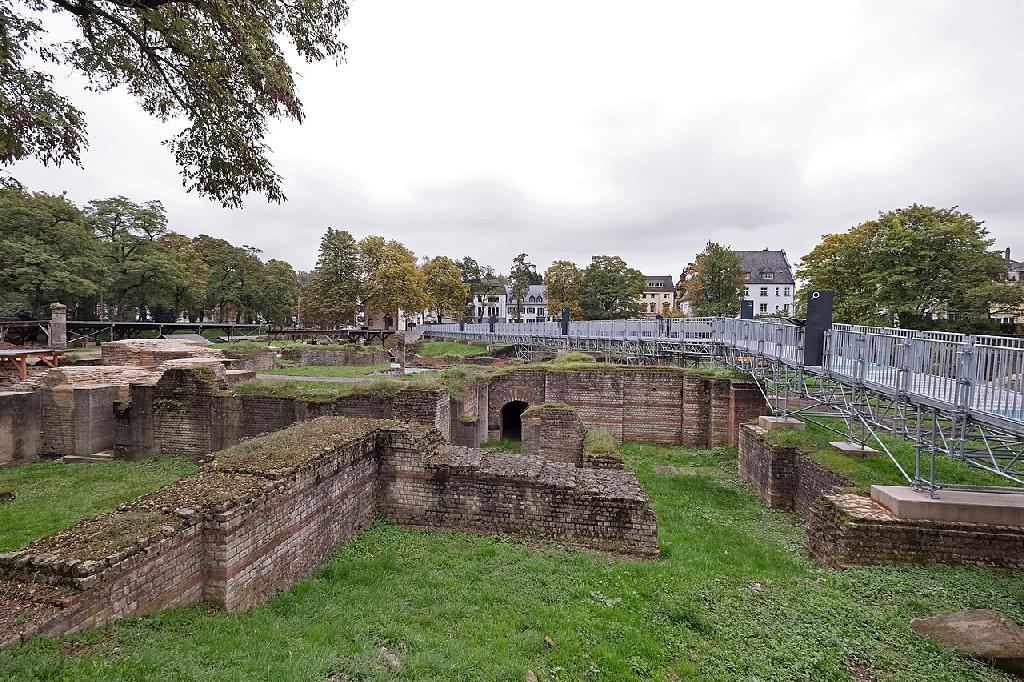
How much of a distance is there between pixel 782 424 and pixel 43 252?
41683mm

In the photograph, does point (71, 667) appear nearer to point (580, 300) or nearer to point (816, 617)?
point (816, 617)

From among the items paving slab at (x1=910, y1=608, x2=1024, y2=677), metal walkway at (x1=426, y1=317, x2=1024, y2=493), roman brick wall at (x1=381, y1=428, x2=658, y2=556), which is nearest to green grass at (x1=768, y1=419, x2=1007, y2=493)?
metal walkway at (x1=426, y1=317, x2=1024, y2=493)

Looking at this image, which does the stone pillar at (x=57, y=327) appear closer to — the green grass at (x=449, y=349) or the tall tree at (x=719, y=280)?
the green grass at (x=449, y=349)

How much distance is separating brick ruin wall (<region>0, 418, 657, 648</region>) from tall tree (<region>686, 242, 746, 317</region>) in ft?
124

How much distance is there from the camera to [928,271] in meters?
24.9

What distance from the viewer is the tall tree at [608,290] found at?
166 ft

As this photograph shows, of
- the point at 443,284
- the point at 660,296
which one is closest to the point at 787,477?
the point at 443,284

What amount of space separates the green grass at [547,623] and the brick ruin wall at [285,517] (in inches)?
10.8

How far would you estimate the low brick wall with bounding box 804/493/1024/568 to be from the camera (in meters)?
6.48

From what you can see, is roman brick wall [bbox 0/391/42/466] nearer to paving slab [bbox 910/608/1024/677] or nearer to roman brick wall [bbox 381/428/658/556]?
roman brick wall [bbox 381/428/658/556]

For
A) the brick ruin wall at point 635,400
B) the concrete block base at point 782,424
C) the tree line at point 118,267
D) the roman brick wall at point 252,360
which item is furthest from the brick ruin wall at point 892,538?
the tree line at point 118,267

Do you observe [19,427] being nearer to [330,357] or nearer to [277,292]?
[330,357]

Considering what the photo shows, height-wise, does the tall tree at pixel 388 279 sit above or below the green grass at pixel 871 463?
above

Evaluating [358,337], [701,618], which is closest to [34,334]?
[358,337]
